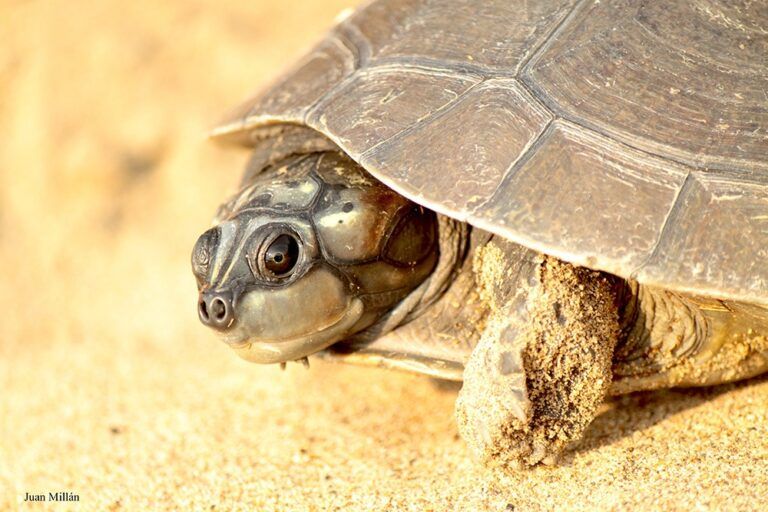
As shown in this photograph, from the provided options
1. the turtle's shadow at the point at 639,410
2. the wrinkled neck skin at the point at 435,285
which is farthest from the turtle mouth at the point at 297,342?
the turtle's shadow at the point at 639,410

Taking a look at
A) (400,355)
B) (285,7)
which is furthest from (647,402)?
(285,7)

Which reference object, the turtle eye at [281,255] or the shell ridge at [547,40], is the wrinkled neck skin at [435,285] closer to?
the turtle eye at [281,255]

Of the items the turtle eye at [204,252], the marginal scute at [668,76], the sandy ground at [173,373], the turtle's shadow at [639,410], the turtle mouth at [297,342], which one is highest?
the marginal scute at [668,76]

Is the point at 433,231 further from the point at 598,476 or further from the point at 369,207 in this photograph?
the point at 598,476

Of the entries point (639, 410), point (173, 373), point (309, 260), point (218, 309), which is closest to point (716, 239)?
point (639, 410)

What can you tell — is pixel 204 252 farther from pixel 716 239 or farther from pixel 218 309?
pixel 716 239

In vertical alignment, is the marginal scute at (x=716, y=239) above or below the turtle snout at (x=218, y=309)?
above
